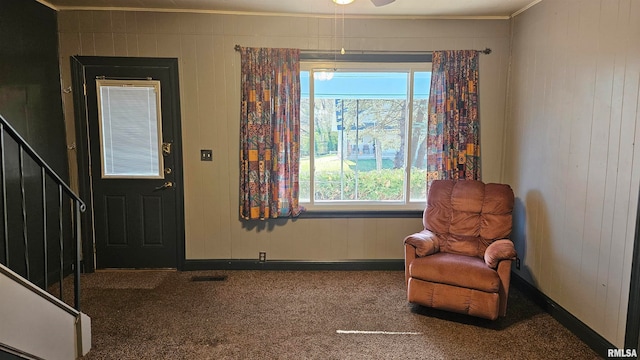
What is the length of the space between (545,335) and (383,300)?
124cm

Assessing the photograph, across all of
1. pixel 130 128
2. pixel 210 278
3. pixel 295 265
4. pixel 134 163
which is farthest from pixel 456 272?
pixel 130 128

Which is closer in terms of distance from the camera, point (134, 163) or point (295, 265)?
point (134, 163)

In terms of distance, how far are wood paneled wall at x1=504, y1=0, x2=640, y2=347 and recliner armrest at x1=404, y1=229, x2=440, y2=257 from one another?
0.93 meters

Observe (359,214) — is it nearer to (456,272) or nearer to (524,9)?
(456,272)

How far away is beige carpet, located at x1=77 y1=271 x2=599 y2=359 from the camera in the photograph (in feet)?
8.46

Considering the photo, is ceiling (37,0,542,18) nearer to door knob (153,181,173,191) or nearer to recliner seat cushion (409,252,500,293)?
door knob (153,181,173,191)

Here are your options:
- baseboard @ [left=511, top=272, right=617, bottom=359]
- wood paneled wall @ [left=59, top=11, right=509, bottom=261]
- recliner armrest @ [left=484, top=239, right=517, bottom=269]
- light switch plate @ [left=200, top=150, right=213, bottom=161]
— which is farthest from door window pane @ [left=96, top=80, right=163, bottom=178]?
baseboard @ [left=511, top=272, right=617, bottom=359]

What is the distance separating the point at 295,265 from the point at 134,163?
198 cm

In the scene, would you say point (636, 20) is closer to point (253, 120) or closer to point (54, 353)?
point (253, 120)

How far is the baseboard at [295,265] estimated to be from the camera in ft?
13.4

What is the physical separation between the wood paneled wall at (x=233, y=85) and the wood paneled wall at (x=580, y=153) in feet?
1.16

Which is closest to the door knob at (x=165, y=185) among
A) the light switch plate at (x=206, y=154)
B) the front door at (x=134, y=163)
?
the front door at (x=134, y=163)

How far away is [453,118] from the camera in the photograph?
12.8 ft

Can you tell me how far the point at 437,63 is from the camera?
3869 mm
